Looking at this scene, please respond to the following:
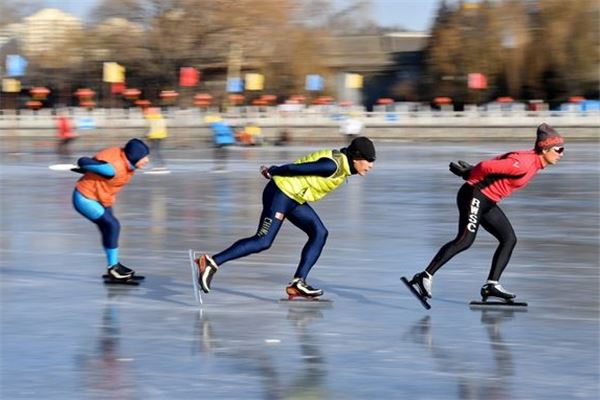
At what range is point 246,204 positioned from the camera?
712 inches

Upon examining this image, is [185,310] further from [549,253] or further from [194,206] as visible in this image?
[194,206]

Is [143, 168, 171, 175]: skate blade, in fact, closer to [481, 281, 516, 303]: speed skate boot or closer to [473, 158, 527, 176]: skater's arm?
[481, 281, 516, 303]: speed skate boot

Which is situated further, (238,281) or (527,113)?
(527,113)

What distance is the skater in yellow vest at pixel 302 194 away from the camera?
872cm

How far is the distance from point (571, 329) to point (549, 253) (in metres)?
4.26

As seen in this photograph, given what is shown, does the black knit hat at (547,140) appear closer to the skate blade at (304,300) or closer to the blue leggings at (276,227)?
the blue leggings at (276,227)

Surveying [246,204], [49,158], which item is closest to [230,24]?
[49,158]

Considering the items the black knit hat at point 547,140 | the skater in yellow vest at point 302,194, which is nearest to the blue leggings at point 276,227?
the skater in yellow vest at point 302,194

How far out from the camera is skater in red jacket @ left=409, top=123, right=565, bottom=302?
28.5 ft

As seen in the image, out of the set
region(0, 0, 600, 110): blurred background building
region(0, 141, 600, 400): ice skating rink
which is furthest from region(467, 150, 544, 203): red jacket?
region(0, 0, 600, 110): blurred background building

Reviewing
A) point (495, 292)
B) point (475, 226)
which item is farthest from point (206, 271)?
point (495, 292)

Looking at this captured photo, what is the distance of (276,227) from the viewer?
900 centimetres

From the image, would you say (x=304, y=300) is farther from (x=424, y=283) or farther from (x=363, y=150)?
(x=363, y=150)

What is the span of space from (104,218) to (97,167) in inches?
19.6
